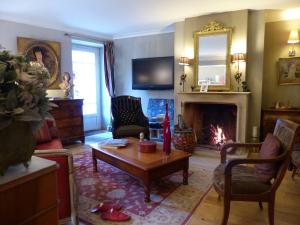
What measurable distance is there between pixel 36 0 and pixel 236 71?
349 cm

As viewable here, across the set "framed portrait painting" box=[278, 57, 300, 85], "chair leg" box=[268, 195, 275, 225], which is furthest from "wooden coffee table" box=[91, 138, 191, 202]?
"framed portrait painting" box=[278, 57, 300, 85]

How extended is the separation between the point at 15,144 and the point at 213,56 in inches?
162

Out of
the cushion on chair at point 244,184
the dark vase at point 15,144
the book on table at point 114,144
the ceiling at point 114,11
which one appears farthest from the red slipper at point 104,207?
the ceiling at point 114,11

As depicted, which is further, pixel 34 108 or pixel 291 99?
pixel 291 99

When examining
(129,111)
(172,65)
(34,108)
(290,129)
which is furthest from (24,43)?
(290,129)

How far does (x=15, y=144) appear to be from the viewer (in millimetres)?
941

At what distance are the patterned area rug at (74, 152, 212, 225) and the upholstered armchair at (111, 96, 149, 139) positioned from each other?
87cm

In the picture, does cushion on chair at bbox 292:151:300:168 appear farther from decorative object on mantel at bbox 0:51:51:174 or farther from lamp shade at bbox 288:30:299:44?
decorative object on mantel at bbox 0:51:51:174

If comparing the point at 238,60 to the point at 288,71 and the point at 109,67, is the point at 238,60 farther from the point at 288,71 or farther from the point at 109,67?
the point at 109,67

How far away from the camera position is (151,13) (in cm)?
434

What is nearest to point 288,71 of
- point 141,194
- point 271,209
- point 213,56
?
point 213,56

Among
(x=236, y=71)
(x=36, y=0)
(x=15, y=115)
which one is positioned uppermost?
(x=36, y=0)

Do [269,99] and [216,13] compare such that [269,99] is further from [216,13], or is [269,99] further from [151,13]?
[151,13]

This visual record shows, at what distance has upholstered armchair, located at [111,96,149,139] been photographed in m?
4.26
